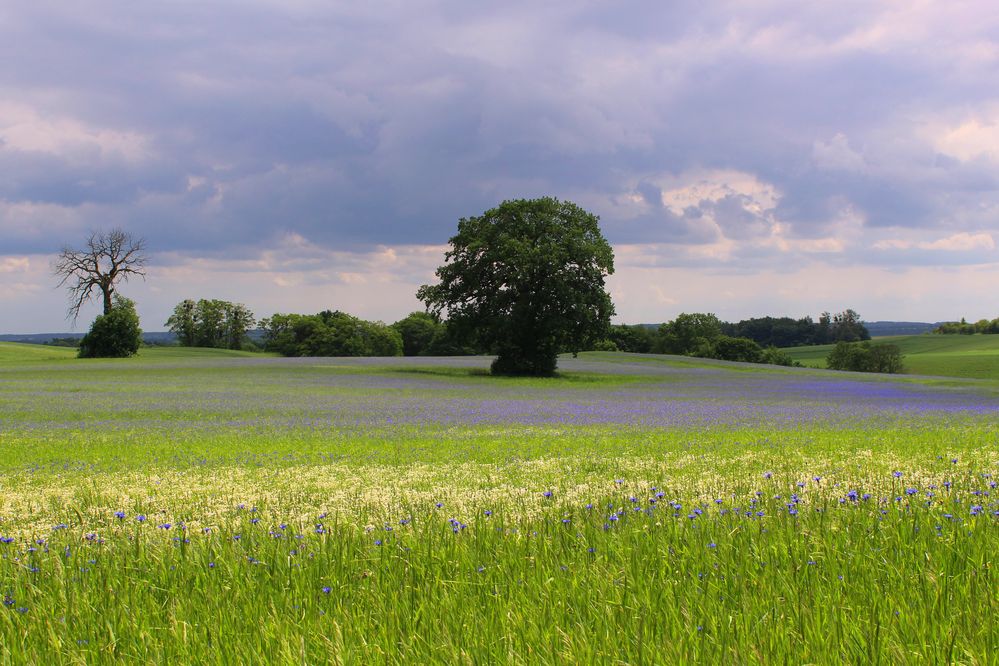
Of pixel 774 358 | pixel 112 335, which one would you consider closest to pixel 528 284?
pixel 112 335

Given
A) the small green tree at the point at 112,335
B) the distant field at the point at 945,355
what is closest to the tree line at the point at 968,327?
the distant field at the point at 945,355

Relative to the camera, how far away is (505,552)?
5.76m

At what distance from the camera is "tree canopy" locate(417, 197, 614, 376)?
153 feet

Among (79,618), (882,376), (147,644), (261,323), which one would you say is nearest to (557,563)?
(147,644)

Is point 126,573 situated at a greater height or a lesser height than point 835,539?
lesser

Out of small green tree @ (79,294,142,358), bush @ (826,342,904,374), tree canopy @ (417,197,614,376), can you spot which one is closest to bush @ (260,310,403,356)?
small green tree @ (79,294,142,358)

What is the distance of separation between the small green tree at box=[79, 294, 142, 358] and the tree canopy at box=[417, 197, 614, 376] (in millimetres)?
42919

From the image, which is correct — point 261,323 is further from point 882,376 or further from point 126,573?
point 126,573

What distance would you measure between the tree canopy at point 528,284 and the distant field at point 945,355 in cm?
5857

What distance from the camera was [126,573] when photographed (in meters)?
5.65

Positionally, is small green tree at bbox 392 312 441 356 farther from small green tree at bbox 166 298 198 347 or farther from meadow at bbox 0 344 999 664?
meadow at bbox 0 344 999 664

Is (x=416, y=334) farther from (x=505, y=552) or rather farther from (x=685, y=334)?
(x=505, y=552)

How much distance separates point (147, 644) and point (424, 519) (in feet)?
10.6

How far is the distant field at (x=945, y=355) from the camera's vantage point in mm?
88125
